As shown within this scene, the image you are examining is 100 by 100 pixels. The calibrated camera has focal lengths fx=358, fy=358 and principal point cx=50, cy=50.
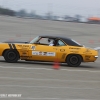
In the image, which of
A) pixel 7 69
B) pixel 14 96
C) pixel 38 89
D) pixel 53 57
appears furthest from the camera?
pixel 53 57

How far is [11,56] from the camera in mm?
15242

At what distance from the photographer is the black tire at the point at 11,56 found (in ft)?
49.9

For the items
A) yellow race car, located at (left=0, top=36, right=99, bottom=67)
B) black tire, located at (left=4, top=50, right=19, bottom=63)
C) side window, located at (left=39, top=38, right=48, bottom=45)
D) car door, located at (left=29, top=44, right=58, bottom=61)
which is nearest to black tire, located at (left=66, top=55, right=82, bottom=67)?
yellow race car, located at (left=0, top=36, right=99, bottom=67)

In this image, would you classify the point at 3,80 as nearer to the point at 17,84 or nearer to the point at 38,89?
the point at 17,84

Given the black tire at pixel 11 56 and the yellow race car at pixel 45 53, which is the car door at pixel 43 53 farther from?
the black tire at pixel 11 56

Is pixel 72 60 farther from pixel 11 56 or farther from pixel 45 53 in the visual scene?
pixel 11 56

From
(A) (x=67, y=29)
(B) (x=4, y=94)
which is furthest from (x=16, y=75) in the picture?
(A) (x=67, y=29)

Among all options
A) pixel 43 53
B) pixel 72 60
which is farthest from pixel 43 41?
pixel 72 60

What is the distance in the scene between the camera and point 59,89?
9398mm

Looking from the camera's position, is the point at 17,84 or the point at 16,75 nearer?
the point at 17,84

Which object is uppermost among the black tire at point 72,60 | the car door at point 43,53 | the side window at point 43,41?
the side window at point 43,41

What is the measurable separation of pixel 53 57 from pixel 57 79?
402cm

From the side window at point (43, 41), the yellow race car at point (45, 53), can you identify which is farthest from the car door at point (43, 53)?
the side window at point (43, 41)

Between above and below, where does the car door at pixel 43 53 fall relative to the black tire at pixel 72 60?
above
